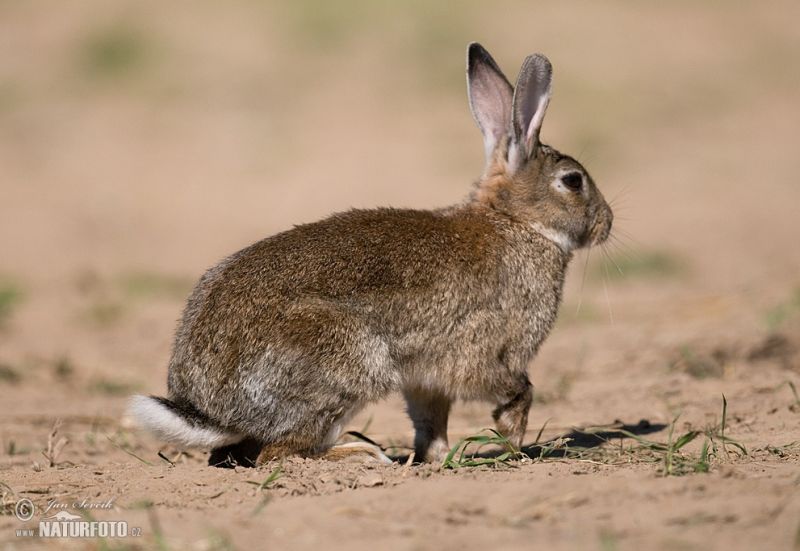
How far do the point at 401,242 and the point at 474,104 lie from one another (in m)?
1.09

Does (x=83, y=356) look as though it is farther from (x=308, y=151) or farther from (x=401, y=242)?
(x=308, y=151)

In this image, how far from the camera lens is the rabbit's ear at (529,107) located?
5527 mm

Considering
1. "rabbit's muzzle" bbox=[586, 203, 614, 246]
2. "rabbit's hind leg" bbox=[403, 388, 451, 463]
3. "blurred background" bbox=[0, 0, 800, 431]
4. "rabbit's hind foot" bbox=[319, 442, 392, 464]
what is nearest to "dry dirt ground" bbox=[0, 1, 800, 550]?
"blurred background" bbox=[0, 0, 800, 431]

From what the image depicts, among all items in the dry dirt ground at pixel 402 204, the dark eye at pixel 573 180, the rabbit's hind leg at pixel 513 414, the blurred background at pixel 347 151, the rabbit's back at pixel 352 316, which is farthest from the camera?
the blurred background at pixel 347 151

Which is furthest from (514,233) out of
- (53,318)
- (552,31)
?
(552,31)

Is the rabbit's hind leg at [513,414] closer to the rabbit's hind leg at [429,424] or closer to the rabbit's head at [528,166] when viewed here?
the rabbit's hind leg at [429,424]

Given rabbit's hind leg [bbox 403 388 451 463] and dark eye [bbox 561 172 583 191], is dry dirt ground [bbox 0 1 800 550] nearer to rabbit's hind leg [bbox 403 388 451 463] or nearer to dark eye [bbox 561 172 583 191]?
rabbit's hind leg [bbox 403 388 451 463]

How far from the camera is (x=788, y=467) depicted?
13.7 ft

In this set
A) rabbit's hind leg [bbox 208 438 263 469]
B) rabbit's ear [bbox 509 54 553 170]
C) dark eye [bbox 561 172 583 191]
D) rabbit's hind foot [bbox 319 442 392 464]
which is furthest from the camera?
dark eye [bbox 561 172 583 191]

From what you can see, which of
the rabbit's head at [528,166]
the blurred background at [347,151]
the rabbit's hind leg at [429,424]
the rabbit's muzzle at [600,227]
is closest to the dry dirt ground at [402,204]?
the blurred background at [347,151]

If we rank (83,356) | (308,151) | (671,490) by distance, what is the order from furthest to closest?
1. (308,151)
2. (83,356)
3. (671,490)

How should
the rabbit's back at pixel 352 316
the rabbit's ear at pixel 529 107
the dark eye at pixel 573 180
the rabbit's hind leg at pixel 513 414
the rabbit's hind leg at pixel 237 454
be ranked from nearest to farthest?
the rabbit's back at pixel 352 316, the rabbit's hind leg at pixel 237 454, the rabbit's hind leg at pixel 513 414, the rabbit's ear at pixel 529 107, the dark eye at pixel 573 180

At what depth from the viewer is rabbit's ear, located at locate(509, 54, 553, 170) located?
5527 mm

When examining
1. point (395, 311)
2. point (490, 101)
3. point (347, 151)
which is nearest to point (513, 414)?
point (395, 311)
